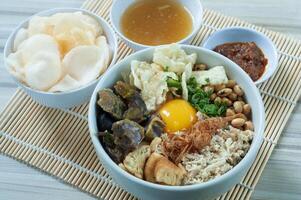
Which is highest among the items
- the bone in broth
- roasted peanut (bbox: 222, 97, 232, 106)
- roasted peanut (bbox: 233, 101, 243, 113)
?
roasted peanut (bbox: 233, 101, 243, 113)

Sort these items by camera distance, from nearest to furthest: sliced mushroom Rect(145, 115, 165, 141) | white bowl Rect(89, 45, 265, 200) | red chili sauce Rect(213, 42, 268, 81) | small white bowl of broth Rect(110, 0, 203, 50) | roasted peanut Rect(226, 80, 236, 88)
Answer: white bowl Rect(89, 45, 265, 200) → sliced mushroom Rect(145, 115, 165, 141) → roasted peanut Rect(226, 80, 236, 88) → red chili sauce Rect(213, 42, 268, 81) → small white bowl of broth Rect(110, 0, 203, 50)

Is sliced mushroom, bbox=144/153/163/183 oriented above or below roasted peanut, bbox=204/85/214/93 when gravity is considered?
below

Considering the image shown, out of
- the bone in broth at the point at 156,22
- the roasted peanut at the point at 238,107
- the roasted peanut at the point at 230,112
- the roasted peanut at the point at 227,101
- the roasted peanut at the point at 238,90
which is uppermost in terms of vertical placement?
the roasted peanut at the point at 238,90

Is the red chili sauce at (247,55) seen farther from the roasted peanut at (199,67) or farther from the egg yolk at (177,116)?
the egg yolk at (177,116)

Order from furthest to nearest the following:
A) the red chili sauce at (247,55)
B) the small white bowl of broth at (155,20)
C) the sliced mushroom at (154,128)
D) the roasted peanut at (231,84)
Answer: the small white bowl of broth at (155,20) → the red chili sauce at (247,55) → the roasted peanut at (231,84) → the sliced mushroom at (154,128)

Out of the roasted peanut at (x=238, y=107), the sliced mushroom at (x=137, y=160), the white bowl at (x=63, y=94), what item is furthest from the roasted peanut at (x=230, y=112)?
the white bowl at (x=63, y=94)

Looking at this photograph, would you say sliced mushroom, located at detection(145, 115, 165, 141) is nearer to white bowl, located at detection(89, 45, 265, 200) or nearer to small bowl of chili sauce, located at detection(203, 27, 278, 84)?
white bowl, located at detection(89, 45, 265, 200)

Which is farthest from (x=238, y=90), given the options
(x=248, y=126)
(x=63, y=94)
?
(x=63, y=94)

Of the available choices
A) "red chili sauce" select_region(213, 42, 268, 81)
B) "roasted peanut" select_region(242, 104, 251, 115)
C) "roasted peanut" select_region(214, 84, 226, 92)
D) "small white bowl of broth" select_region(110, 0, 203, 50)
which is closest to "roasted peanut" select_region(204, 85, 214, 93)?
"roasted peanut" select_region(214, 84, 226, 92)
